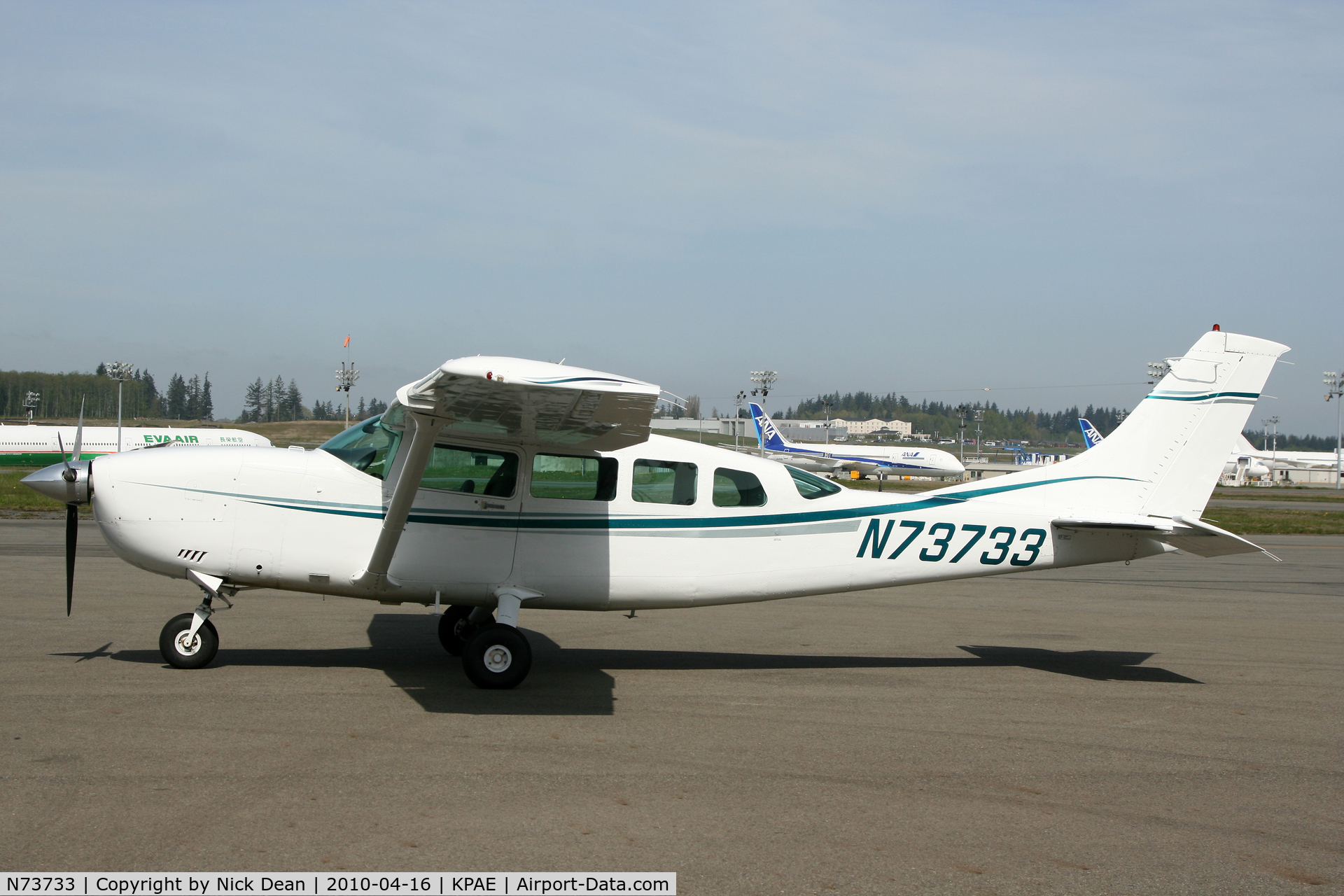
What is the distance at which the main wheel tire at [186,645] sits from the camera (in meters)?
6.99

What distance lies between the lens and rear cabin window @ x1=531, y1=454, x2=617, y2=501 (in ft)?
23.8

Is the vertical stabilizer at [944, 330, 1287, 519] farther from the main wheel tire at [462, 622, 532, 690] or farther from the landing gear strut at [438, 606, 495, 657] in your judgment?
the landing gear strut at [438, 606, 495, 657]

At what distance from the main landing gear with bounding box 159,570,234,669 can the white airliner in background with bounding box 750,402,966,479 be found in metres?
62.7

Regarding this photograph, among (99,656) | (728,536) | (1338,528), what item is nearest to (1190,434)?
(728,536)

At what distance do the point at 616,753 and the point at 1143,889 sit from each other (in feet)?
9.28

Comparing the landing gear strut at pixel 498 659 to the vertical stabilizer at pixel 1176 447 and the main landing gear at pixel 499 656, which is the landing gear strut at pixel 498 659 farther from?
the vertical stabilizer at pixel 1176 447

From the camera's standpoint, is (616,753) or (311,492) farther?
(311,492)

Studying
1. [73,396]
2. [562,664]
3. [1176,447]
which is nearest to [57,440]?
[562,664]

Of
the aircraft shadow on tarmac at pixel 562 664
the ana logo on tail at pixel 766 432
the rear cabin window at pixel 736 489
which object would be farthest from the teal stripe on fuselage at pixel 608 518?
the ana logo on tail at pixel 766 432

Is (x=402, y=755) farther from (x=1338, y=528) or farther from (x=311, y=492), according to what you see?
(x=1338, y=528)

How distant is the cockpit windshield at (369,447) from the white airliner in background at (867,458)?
204ft

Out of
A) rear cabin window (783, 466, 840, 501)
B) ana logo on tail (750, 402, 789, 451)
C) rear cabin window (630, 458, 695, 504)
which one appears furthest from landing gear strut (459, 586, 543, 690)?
ana logo on tail (750, 402, 789, 451)

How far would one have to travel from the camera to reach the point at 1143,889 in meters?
3.75

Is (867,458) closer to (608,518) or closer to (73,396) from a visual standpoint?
(608,518)
